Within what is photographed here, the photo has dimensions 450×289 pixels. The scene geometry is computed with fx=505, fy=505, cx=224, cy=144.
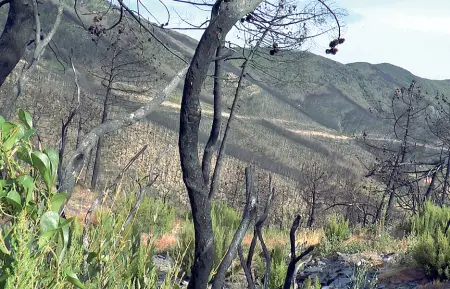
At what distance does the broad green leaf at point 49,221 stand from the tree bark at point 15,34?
3.01 m

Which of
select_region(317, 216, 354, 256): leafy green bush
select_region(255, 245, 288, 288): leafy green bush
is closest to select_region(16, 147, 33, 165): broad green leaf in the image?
select_region(255, 245, 288, 288): leafy green bush

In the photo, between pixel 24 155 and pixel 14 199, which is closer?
pixel 14 199

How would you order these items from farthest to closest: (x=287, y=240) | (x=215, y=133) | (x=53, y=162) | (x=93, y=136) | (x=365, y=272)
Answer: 1. (x=215, y=133)
2. (x=287, y=240)
3. (x=365, y=272)
4. (x=93, y=136)
5. (x=53, y=162)

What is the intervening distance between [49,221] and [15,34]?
316 cm

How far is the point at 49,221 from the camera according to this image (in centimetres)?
127

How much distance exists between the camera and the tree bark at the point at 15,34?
12.9 feet

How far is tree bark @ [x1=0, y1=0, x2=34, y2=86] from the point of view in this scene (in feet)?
12.9

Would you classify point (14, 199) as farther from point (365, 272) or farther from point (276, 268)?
point (365, 272)

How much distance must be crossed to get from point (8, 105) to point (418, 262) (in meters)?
4.56

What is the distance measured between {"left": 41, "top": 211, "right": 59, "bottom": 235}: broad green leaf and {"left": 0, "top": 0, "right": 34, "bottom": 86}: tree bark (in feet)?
9.87

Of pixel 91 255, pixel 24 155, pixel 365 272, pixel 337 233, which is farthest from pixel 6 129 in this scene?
pixel 337 233

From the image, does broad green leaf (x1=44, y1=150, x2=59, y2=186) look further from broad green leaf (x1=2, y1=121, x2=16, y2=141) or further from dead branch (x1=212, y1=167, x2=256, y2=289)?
dead branch (x1=212, y1=167, x2=256, y2=289)

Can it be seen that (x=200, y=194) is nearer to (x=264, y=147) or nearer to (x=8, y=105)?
(x=8, y=105)

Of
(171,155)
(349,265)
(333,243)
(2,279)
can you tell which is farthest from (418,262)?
(171,155)
